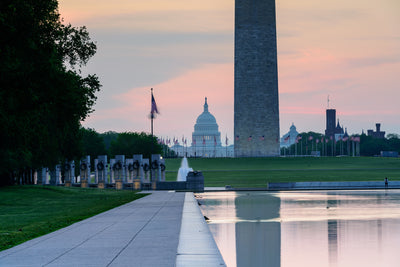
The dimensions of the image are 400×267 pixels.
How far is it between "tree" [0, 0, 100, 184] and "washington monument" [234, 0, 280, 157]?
71814 mm

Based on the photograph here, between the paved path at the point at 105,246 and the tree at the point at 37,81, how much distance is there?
10.3 m

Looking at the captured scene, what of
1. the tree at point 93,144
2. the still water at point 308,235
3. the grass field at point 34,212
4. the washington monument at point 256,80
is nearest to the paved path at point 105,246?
the grass field at point 34,212

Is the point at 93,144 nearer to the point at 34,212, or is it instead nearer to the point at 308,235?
the point at 34,212

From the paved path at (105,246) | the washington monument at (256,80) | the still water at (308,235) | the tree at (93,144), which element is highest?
the washington monument at (256,80)

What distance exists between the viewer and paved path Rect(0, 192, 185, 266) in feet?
39.7

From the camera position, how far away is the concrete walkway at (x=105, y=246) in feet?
39.7

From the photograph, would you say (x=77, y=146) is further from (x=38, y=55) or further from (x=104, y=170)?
(x=38, y=55)

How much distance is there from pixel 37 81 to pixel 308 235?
57.2ft

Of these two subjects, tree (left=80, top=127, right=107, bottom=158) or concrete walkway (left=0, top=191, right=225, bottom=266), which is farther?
tree (left=80, top=127, right=107, bottom=158)

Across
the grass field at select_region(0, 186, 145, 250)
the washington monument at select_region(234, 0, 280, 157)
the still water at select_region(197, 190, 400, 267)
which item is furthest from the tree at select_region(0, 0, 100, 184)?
the washington monument at select_region(234, 0, 280, 157)

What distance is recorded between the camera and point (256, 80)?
367ft

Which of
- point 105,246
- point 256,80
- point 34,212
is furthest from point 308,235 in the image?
point 256,80

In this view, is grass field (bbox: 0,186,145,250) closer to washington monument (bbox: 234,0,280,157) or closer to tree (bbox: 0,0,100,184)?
tree (bbox: 0,0,100,184)

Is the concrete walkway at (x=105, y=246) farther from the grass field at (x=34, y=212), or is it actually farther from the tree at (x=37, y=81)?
the tree at (x=37, y=81)
